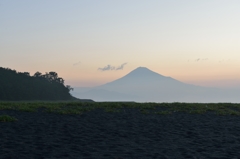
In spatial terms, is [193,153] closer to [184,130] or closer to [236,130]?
[184,130]

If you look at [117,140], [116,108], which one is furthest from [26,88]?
[117,140]

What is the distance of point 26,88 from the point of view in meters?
76.1

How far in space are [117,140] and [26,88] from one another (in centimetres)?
6699

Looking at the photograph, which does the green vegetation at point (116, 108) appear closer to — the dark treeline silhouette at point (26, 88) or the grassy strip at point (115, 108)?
the grassy strip at point (115, 108)

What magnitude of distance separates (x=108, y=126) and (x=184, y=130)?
402 cm

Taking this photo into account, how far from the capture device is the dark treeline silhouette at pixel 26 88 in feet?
233

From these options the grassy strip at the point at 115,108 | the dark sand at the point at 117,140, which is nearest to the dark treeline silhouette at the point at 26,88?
the grassy strip at the point at 115,108

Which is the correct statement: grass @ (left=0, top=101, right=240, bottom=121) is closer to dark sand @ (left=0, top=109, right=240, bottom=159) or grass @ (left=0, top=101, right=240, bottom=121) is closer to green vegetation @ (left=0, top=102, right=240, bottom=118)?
green vegetation @ (left=0, top=102, right=240, bottom=118)

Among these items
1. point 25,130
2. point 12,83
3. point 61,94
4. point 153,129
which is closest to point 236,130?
point 153,129

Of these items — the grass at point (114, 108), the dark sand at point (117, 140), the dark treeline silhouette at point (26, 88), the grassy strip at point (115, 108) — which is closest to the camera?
the dark sand at point (117, 140)

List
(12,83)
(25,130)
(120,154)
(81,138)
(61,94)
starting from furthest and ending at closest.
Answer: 1. (61,94)
2. (12,83)
3. (25,130)
4. (81,138)
5. (120,154)

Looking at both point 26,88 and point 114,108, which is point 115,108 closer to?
point 114,108

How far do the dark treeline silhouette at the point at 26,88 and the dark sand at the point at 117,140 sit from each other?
56.2 meters

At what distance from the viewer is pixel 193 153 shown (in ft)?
36.2
